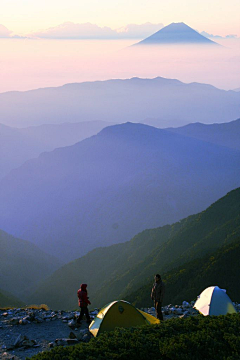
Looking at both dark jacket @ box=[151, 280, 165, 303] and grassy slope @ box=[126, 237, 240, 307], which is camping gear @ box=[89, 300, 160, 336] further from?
grassy slope @ box=[126, 237, 240, 307]

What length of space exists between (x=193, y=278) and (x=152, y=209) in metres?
124

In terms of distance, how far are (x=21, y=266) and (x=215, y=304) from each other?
311ft

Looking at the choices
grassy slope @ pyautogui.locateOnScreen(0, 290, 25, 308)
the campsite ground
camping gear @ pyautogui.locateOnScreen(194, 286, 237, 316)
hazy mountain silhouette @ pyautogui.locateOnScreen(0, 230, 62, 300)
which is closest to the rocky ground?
the campsite ground

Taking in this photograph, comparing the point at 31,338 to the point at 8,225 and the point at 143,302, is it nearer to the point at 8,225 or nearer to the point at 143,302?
the point at 143,302

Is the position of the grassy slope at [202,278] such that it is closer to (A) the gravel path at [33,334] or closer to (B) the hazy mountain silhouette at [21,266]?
(A) the gravel path at [33,334]

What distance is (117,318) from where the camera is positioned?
15859mm

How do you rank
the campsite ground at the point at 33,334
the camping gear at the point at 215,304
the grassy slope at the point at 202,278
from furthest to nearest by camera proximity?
1. the grassy slope at the point at 202,278
2. the camping gear at the point at 215,304
3. the campsite ground at the point at 33,334

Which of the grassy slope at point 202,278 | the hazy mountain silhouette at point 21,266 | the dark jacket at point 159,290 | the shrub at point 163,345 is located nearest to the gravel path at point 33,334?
the shrub at point 163,345

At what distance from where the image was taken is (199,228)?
64.8 metres

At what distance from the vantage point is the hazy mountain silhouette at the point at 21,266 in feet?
308

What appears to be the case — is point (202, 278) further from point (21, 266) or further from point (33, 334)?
point (21, 266)

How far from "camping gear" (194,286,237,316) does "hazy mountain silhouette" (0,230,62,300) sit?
72.0 metres

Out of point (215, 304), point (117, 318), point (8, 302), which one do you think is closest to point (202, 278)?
point (215, 304)

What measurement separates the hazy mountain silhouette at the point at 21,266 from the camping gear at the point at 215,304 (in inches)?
2833
